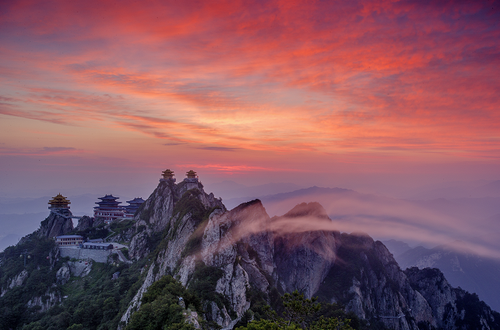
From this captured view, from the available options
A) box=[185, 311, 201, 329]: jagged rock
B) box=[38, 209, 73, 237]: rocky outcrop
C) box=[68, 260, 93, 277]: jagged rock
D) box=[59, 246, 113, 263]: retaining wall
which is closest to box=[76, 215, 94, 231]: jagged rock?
box=[38, 209, 73, 237]: rocky outcrop

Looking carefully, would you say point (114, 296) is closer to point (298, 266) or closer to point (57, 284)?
point (57, 284)

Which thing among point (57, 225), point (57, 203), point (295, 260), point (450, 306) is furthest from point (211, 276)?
point (450, 306)

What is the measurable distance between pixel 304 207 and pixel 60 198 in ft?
270

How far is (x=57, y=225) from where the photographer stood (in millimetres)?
91312

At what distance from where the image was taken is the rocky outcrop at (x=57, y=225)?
3543 inches

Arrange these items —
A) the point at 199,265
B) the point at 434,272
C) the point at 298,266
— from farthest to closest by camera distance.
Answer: the point at 434,272, the point at 298,266, the point at 199,265

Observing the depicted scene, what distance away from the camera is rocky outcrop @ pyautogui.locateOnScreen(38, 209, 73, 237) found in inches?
3543

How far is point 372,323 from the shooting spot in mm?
75938

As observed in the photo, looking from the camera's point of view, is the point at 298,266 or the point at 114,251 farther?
the point at 298,266

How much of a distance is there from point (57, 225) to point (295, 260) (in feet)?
245

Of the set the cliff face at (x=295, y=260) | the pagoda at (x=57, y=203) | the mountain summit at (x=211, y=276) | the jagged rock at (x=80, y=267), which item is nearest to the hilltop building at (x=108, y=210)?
the mountain summit at (x=211, y=276)

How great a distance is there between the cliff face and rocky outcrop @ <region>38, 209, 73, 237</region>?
2362 centimetres

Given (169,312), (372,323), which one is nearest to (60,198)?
(169,312)

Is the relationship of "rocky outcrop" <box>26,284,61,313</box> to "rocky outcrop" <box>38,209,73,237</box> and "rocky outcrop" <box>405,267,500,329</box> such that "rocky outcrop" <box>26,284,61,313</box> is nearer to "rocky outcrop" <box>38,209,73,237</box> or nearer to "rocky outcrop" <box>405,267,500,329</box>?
"rocky outcrop" <box>38,209,73,237</box>
